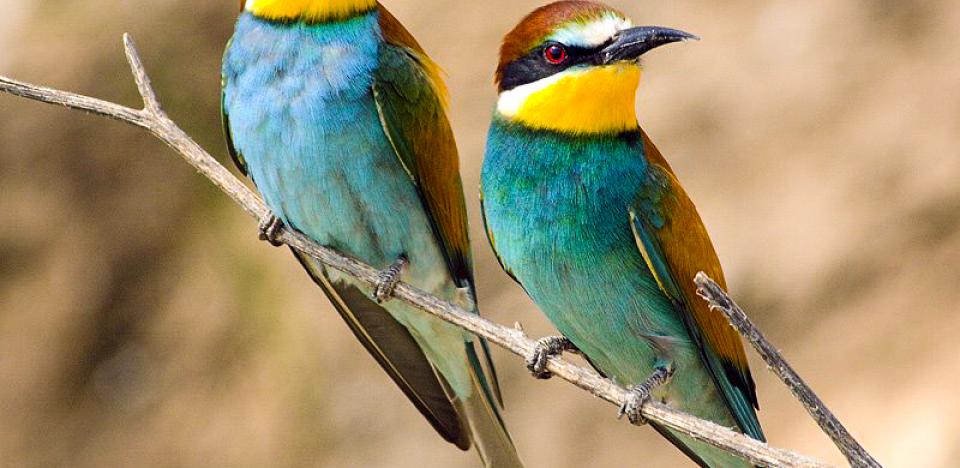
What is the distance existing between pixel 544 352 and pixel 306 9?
73 centimetres

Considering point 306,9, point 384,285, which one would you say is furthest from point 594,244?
point 306,9

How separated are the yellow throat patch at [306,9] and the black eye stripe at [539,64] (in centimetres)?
33

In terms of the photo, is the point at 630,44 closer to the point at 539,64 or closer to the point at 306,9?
the point at 539,64

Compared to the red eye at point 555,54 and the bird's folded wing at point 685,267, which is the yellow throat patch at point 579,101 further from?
the bird's folded wing at point 685,267

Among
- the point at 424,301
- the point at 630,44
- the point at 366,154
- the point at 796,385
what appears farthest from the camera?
the point at 366,154

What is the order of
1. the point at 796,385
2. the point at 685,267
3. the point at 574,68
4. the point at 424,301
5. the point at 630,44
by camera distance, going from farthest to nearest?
the point at 685,267
the point at 424,301
the point at 574,68
the point at 630,44
the point at 796,385

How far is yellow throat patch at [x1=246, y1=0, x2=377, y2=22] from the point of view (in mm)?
2246

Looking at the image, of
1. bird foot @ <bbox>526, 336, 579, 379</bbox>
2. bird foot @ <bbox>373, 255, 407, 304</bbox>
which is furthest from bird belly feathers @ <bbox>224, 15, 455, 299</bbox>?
bird foot @ <bbox>526, 336, 579, 379</bbox>

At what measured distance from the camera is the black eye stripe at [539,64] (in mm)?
1957

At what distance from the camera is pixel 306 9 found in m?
2.25

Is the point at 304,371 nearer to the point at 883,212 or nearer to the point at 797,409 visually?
the point at 797,409

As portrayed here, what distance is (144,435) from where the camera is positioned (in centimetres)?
498

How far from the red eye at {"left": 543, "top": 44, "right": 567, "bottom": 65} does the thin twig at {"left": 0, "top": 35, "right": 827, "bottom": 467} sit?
416 millimetres

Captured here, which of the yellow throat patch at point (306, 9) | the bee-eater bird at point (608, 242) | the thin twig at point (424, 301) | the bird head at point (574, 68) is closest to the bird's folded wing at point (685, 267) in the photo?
the bee-eater bird at point (608, 242)
